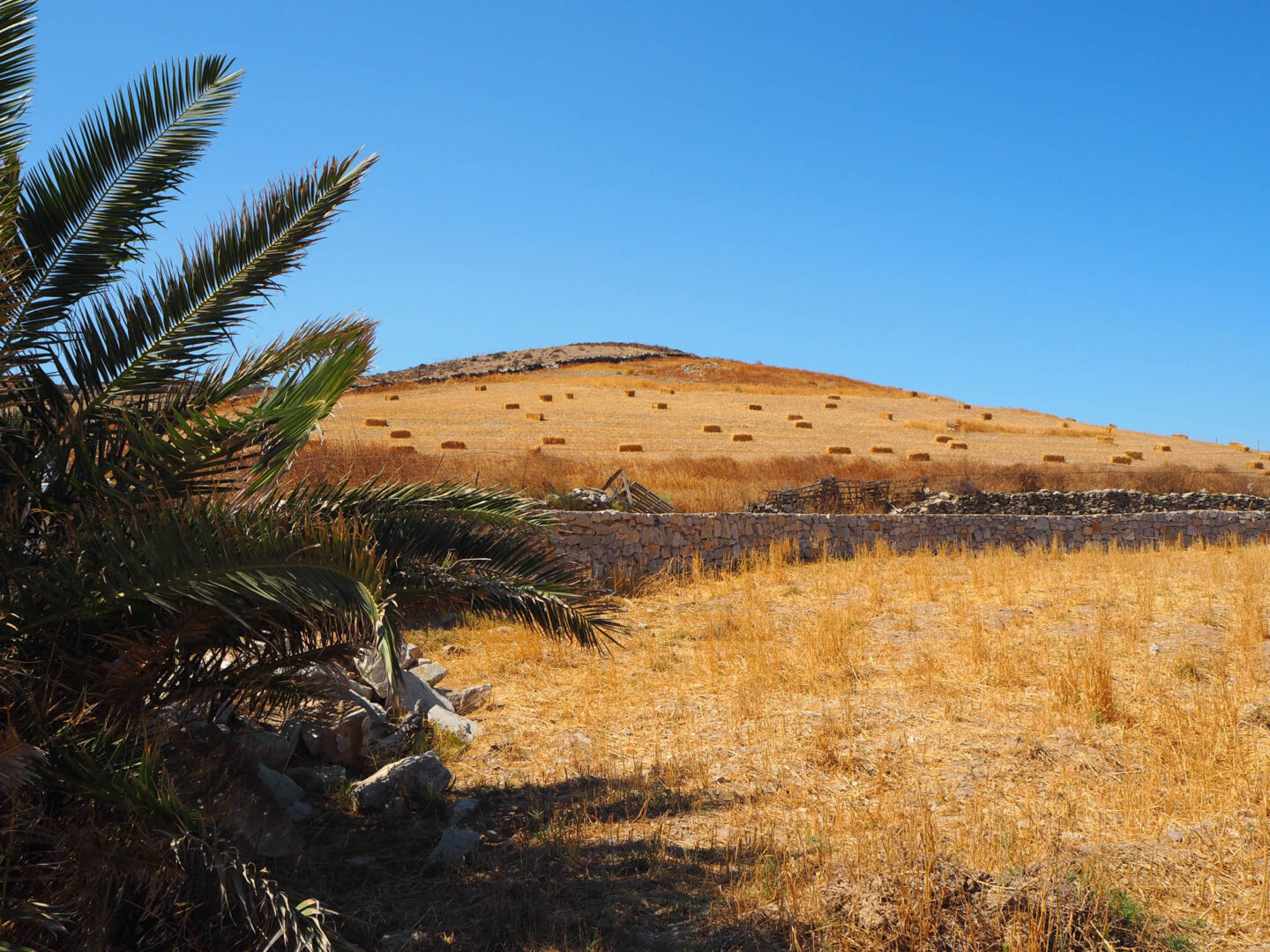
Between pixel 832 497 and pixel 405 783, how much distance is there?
638 inches

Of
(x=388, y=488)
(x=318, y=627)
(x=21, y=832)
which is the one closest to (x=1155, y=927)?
(x=318, y=627)

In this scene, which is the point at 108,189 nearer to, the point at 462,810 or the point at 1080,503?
the point at 462,810

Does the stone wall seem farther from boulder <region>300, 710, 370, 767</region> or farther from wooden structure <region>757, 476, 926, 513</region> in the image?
boulder <region>300, 710, 370, 767</region>

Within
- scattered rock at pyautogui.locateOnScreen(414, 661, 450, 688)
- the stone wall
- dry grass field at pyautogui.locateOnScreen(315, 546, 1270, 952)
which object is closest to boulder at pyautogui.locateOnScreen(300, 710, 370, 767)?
dry grass field at pyautogui.locateOnScreen(315, 546, 1270, 952)

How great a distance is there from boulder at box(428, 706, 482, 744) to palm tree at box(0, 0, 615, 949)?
247cm

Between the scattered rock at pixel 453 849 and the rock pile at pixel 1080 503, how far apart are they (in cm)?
1809

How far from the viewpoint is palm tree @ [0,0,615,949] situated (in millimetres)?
3701

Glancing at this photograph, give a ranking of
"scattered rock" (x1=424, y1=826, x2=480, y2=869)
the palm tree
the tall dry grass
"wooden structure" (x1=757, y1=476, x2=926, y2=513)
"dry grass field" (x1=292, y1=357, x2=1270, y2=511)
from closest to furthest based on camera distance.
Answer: the palm tree < "scattered rock" (x1=424, y1=826, x2=480, y2=869) < the tall dry grass < "wooden structure" (x1=757, y1=476, x2=926, y2=513) < "dry grass field" (x1=292, y1=357, x2=1270, y2=511)

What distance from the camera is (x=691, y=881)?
198 inches

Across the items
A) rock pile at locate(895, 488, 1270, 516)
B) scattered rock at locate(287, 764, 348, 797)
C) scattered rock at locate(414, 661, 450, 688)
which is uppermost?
rock pile at locate(895, 488, 1270, 516)

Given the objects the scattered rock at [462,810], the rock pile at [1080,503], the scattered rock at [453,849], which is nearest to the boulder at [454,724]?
the scattered rock at [462,810]

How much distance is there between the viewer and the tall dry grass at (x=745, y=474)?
65.9 ft

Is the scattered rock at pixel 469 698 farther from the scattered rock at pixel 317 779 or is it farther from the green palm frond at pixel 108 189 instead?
the green palm frond at pixel 108 189

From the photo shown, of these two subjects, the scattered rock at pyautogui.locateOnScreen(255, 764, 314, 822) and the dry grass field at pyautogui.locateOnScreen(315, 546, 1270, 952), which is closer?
the dry grass field at pyautogui.locateOnScreen(315, 546, 1270, 952)
